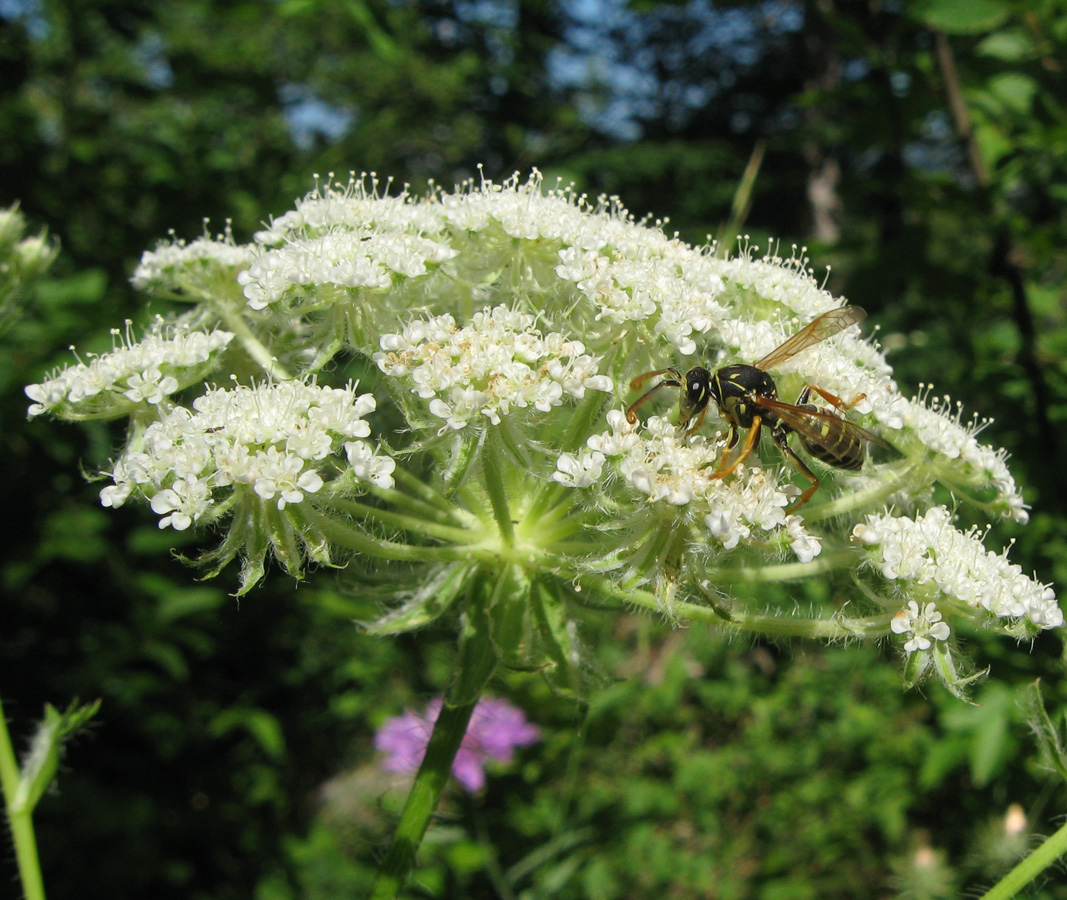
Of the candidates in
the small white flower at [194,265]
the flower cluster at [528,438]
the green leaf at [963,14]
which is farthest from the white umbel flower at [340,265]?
the green leaf at [963,14]

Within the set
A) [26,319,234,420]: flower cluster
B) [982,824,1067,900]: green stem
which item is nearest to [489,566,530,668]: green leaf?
[26,319,234,420]: flower cluster

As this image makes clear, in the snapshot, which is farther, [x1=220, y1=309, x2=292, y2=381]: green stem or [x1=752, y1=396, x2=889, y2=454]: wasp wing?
[x1=220, y1=309, x2=292, y2=381]: green stem

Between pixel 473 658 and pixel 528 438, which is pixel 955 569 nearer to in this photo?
pixel 528 438

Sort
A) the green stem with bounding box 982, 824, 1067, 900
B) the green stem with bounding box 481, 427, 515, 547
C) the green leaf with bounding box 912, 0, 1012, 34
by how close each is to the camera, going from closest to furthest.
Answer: the green stem with bounding box 982, 824, 1067, 900, the green stem with bounding box 481, 427, 515, 547, the green leaf with bounding box 912, 0, 1012, 34

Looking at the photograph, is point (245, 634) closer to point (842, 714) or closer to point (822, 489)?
point (842, 714)

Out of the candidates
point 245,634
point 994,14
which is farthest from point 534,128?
point 994,14

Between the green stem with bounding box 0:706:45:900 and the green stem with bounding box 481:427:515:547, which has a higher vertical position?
the green stem with bounding box 481:427:515:547

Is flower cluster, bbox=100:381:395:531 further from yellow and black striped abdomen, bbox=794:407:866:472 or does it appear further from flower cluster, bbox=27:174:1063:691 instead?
yellow and black striped abdomen, bbox=794:407:866:472
